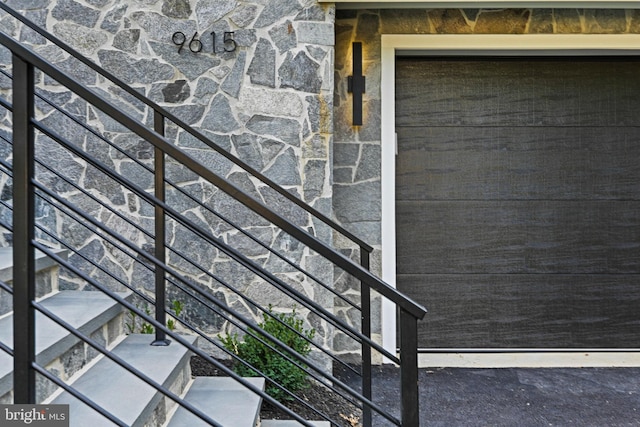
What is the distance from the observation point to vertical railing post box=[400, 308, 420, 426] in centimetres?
136

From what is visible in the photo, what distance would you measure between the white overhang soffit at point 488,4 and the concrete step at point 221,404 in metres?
2.21

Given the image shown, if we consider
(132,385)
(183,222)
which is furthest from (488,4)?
(132,385)

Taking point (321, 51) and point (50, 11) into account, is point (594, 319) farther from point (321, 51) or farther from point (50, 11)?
point (50, 11)

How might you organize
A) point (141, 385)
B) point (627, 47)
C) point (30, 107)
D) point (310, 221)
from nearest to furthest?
point (30, 107) → point (141, 385) → point (310, 221) → point (627, 47)

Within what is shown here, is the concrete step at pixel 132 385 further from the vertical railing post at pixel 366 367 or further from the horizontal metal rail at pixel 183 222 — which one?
the vertical railing post at pixel 366 367

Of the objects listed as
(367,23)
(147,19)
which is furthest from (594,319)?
(147,19)

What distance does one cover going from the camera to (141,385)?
181 centimetres

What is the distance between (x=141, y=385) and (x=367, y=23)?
2.79 m

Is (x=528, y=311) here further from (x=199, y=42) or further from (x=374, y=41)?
(x=199, y=42)

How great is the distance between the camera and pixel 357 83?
3.64 metres

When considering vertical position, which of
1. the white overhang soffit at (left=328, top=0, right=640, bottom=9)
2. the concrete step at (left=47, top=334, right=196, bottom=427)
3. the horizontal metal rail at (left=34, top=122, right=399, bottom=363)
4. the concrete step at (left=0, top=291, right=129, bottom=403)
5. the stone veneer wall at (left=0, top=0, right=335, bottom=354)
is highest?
the white overhang soffit at (left=328, top=0, right=640, bottom=9)

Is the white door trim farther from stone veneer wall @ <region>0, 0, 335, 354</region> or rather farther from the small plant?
the small plant

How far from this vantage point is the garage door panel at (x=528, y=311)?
3900mm

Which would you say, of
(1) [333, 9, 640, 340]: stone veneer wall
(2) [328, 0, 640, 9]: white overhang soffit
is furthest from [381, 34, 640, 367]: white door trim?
(2) [328, 0, 640, 9]: white overhang soffit
